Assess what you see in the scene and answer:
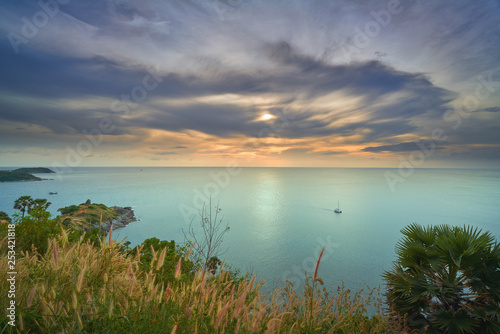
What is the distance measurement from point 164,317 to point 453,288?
7616 mm

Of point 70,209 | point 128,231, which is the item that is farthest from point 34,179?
point 128,231

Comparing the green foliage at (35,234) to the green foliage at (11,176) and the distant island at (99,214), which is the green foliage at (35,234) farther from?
the green foliage at (11,176)

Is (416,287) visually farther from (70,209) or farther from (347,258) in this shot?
(70,209)

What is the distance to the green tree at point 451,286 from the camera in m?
5.65

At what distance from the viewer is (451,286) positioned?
6.03 meters

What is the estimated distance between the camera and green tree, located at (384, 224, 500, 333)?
5.65 m

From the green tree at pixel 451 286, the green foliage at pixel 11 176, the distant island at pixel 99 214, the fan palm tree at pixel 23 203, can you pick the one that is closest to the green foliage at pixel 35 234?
the green tree at pixel 451 286

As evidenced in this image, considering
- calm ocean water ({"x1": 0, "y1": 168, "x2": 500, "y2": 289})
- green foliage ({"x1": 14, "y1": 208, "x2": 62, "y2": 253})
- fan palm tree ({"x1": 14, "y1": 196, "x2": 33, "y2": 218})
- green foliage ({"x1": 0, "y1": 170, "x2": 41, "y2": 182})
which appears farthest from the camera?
green foliage ({"x1": 0, "y1": 170, "x2": 41, "y2": 182})

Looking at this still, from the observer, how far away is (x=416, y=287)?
21.0ft

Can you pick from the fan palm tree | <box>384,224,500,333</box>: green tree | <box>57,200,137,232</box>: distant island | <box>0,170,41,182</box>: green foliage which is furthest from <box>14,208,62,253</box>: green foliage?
<box>0,170,41,182</box>: green foliage

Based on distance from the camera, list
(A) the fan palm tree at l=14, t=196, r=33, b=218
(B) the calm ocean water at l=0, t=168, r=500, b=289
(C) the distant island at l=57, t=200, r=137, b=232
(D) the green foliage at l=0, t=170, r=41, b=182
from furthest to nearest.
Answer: (D) the green foliage at l=0, t=170, r=41, b=182
(C) the distant island at l=57, t=200, r=137, b=232
(B) the calm ocean water at l=0, t=168, r=500, b=289
(A) the fan palm tree at l=14, t=196, r=33, b=218

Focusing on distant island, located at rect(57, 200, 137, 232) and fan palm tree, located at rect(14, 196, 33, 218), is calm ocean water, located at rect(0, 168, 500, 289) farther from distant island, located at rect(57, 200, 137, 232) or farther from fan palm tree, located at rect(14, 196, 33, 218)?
fan palm tree, located at rect(14, 196, 33, 218)

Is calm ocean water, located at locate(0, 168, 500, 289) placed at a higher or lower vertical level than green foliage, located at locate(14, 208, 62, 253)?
lower

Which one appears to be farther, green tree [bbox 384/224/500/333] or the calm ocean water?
the calm ocean water
